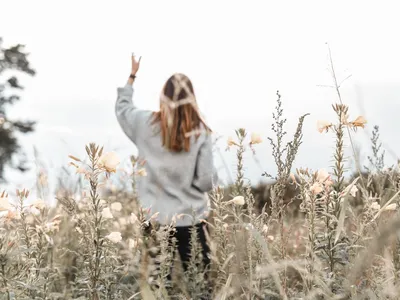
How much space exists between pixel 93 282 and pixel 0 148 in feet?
78.2

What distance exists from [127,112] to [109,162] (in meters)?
3.38

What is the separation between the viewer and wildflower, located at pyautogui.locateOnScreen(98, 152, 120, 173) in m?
2.31

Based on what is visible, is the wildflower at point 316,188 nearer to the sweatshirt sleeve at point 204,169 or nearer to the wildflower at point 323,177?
the wildflower at point 323,177

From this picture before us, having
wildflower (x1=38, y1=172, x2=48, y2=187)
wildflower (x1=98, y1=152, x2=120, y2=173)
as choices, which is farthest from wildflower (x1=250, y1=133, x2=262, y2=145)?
wildflower (x1=38, y1=172, x2=48, y2=187)

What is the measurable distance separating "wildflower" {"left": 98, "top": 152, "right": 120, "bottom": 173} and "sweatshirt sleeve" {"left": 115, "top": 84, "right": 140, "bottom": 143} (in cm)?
313

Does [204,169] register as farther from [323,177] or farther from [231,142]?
[323,177]

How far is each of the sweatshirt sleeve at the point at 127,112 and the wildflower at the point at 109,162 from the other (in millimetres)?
3130

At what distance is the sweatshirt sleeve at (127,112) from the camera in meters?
5.50

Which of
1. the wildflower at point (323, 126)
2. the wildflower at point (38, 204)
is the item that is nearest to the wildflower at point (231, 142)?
Result: the wildflower at point (323, 126)

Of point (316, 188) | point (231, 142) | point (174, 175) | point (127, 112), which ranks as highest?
point (127, 112)

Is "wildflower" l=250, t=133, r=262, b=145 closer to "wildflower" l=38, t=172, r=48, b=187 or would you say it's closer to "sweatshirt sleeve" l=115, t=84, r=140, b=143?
"wildflower" l=38, t=172, r=48, b=187

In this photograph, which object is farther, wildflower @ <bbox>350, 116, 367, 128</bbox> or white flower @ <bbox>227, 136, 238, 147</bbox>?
white flower @ <bbox>227, 136, 238, 147</bbox>

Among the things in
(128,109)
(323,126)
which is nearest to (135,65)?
(128,109)

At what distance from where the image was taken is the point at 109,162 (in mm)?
2326
